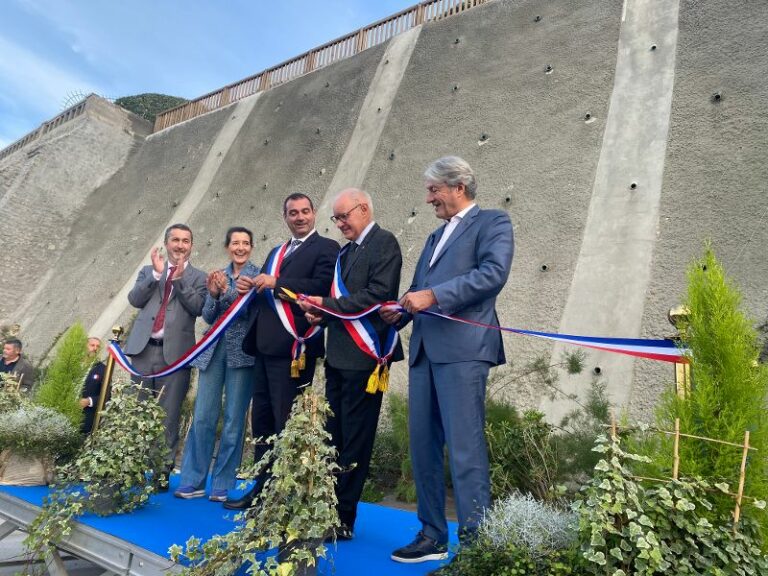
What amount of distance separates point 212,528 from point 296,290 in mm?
1340

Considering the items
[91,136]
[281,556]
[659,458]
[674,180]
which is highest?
[91,136]

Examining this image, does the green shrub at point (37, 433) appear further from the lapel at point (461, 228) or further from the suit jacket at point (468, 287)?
the lapel at point (461, 228)

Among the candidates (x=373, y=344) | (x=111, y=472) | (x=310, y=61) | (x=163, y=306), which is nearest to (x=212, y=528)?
(x=111, y=472)

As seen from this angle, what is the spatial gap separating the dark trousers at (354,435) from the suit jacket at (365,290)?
83 millimetres

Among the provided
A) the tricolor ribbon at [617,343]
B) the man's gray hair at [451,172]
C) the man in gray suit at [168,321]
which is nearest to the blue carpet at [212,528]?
the man in gray suit at [168,321]

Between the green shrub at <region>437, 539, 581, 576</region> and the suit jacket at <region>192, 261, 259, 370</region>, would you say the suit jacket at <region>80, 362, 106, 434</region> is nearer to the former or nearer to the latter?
the suit jacket at <region>192, 261, 259, 370</region>

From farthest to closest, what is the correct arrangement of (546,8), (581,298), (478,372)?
(546,8)
(581,298)
(478,372)

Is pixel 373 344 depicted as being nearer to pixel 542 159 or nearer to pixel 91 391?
pixel 91 391

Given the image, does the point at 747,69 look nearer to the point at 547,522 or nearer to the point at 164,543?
the point at 547,522

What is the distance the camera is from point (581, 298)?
6.78m

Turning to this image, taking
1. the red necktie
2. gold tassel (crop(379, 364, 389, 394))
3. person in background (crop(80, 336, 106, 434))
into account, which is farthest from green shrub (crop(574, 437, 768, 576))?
person in background (crop(80, 336, 106, 434))

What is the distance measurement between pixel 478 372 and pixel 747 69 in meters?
7.16

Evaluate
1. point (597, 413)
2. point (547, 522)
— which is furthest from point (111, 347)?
point (597, 413)

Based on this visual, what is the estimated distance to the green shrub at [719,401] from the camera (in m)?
1.74
